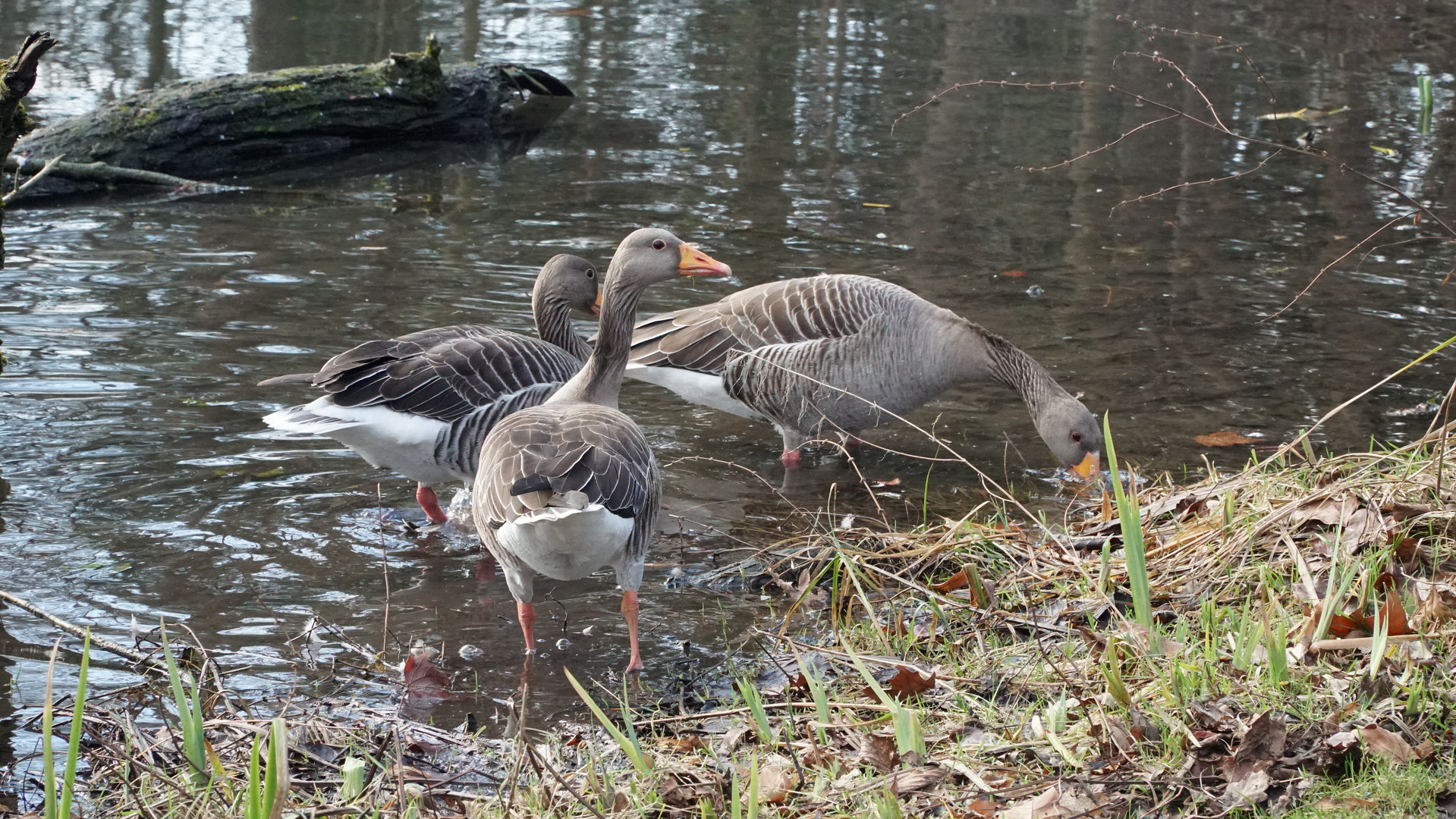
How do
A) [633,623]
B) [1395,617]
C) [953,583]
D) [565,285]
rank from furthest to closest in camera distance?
[565,285] < [953,583] < [633,623] < [1395,617]

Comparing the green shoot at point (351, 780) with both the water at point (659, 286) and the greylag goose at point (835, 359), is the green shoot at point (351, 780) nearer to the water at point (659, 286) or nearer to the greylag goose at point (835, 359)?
the water at point (659, 286)

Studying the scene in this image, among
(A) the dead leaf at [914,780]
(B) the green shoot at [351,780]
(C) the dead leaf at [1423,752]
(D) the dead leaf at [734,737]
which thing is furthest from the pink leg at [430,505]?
(C) the dead leaf at [1423,752]

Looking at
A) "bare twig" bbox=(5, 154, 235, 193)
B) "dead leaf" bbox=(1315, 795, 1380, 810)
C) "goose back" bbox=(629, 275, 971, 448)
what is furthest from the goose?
"bare twig" bbox=(5, 154, 235, 193)

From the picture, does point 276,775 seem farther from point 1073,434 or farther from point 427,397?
point 1073,434

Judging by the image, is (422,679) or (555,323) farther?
(555,323)

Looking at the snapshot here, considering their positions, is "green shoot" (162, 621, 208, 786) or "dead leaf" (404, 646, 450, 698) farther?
"dead leaf" (404, 646, 450, 698)

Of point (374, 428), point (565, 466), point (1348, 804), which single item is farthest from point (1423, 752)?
point (374, 428)

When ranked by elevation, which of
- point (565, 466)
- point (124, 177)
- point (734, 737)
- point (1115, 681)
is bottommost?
point (734, 737)

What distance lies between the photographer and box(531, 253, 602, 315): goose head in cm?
706

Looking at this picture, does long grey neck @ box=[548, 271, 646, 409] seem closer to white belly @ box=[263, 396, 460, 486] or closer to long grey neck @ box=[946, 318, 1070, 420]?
white belly @ box=[263, 396, 460, 486]

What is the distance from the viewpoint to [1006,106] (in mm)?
15617

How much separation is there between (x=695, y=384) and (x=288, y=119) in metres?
6.73

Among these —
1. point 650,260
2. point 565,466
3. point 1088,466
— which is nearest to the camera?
point 565,466

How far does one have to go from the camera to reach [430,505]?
246 inches
